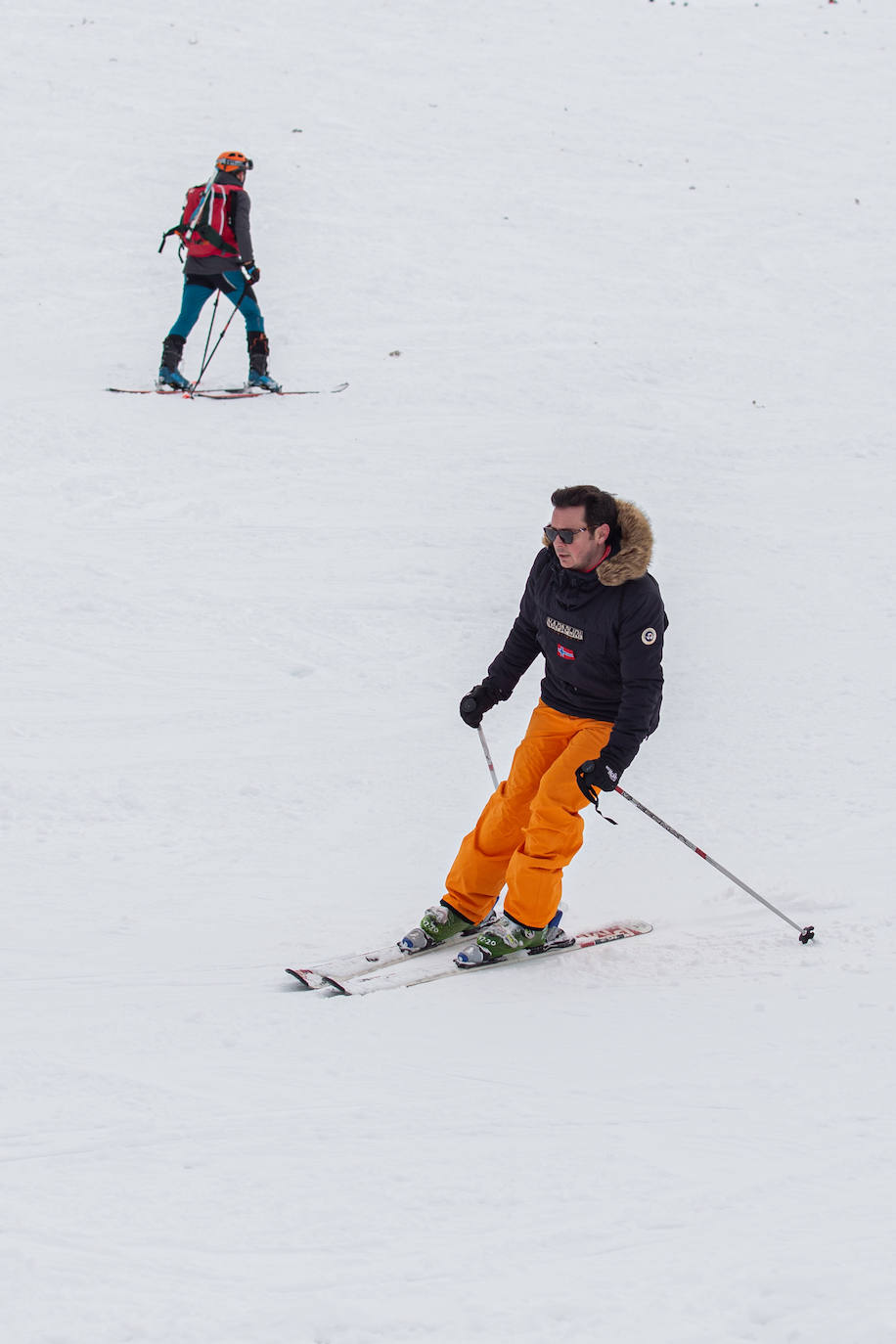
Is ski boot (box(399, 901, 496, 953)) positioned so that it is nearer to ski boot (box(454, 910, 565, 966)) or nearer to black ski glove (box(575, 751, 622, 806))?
ski boot (box(454, 910, 565, 966))

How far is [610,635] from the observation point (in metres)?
4.33

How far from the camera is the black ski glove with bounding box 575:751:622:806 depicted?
4.20m

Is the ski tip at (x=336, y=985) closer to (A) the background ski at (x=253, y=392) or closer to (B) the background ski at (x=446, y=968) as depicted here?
(B) the background ski at (x=446, y=968)

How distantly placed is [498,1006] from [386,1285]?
1587mm

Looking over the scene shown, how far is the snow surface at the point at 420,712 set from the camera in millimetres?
2770

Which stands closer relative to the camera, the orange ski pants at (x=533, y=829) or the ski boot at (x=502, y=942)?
the orange ski pants at (x=533, y=829)

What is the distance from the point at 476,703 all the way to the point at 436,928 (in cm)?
90

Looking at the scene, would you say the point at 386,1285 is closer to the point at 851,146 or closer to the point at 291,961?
the point at 291,961

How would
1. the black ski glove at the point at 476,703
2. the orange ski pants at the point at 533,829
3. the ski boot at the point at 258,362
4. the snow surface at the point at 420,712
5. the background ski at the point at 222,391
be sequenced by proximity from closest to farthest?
1. the snow surface at the point at 420,712
2. the orange ski pants at the point at 533,829
3. the black ski glove at the point at 476,703
4. the background ski at the point at 222,391
5. the ski boot at the point at 258,362

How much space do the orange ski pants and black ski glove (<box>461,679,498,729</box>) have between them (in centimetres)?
22

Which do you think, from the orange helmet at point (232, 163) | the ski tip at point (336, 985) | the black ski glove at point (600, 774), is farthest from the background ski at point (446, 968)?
the orange helmet at point (232, 163)

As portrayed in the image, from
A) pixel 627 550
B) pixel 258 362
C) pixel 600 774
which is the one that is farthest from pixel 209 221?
pixel 600 774

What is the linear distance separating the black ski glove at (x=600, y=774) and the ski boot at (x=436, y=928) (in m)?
0.84

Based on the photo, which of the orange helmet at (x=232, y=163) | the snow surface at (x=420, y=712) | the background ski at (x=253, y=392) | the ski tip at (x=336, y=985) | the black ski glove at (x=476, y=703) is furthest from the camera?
the background ski at (x=253, y=392)
